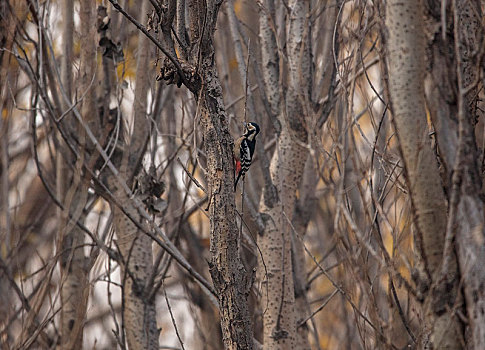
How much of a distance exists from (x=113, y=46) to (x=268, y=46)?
1.03 metres

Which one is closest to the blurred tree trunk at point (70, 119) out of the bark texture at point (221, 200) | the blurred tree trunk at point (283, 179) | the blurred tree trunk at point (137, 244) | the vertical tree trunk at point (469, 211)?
the blurred tree trunk at point (137, 244)

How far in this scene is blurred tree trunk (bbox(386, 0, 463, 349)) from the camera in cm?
208

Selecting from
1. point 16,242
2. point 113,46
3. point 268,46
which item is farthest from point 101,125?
point 268,46

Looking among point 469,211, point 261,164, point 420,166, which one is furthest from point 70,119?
point 469,211

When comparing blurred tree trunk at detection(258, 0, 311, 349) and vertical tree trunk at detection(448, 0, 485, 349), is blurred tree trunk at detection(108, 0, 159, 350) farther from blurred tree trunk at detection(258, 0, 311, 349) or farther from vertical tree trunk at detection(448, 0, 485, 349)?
vertical tree trunk at detection(448, 0, 485, 349)

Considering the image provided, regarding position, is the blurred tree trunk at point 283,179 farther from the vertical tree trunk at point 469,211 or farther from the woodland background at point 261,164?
the vertical tree trunk at point 469,211

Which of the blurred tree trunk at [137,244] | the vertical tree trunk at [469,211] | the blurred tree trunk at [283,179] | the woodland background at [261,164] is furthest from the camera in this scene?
the blurred tree trunk at [137,244]

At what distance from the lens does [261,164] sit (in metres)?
3.89

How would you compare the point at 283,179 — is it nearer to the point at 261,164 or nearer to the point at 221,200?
the point at 261,164

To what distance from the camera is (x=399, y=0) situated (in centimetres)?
228

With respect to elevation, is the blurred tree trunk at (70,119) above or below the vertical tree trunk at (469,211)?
above

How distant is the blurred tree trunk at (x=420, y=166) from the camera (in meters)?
2.08

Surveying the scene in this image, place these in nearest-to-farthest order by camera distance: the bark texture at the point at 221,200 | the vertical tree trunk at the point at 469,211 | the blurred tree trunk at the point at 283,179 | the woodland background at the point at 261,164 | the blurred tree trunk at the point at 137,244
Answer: the vertical tree trunk at the point at 469,211
the woodland background at the point at 261,164
the bark texture at the point at 221,200
the blurred tree trunk at the point at 283,179
the blurred tree trunk at the point at 137,244

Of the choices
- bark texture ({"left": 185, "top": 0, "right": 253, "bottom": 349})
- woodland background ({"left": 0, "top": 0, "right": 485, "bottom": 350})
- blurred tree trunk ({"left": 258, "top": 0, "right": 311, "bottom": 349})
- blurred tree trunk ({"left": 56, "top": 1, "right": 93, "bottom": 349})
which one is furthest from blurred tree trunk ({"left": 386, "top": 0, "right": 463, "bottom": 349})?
blurred tree trunk ({"left": 56, "top": 1, "right": 93, "bottom": 349})
